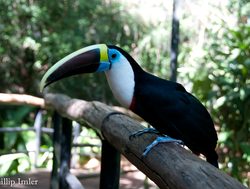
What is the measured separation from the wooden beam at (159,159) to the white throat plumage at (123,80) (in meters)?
0.14

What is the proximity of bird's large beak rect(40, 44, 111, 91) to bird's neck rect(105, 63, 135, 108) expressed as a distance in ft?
0.14

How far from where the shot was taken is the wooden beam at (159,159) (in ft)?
3.07

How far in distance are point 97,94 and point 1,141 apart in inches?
77.6

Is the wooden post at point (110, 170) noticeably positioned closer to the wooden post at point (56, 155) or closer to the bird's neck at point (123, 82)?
the bird's neck at point (123, 82)

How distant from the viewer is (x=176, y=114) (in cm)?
142

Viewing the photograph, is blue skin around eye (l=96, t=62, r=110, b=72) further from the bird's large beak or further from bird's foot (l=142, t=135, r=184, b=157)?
bird's foot (l=142, t=135, r=184, b=157)

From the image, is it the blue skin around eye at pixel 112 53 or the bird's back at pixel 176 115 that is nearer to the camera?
the bird's back at pixel 176 115

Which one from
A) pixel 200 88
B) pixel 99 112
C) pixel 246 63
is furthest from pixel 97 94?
pixel 99 112

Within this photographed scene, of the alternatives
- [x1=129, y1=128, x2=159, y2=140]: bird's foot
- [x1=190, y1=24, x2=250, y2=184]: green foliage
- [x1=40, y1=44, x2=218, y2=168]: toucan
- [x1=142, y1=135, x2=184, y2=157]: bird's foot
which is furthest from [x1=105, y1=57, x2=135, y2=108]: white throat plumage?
[x1=190, y1=24, x2=250, y2=184]: green foliage

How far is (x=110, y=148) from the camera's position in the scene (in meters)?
1.78

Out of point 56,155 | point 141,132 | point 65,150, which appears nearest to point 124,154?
point 141,132

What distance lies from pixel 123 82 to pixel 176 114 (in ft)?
0.74

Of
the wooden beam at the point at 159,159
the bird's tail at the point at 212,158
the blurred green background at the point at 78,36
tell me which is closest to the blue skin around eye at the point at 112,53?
the wooden beam at the point at 159,159

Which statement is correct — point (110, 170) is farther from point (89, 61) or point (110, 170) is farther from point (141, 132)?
point (89, 61)
